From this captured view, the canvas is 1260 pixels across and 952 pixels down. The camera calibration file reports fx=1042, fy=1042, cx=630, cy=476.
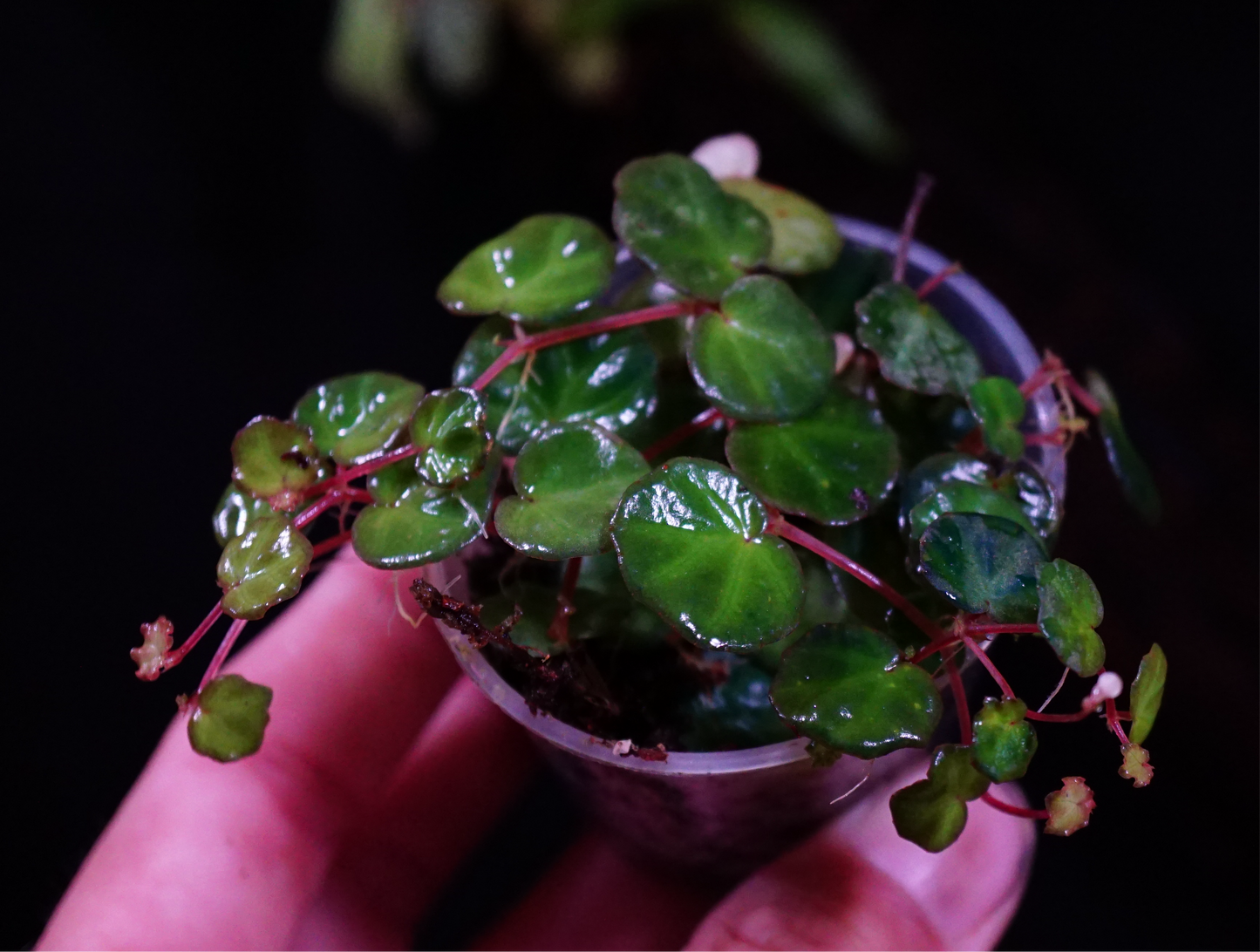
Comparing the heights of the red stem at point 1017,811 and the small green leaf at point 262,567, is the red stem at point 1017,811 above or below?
below

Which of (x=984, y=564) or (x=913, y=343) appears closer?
(x=984, y=564)

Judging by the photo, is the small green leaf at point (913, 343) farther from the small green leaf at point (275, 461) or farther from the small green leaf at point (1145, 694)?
the small green leaf at point (275, 461)

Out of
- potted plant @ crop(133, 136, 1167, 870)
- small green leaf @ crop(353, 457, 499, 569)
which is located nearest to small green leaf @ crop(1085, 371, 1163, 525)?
potted plant @ crop(133, 136, 1167, 870)

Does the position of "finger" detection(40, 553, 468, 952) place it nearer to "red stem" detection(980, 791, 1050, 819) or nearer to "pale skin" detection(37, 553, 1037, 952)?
"pale skin" detection(37, 553, 1037, 952)

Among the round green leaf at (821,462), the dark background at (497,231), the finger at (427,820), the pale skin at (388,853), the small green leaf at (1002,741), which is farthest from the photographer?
the dark background at (497,231)

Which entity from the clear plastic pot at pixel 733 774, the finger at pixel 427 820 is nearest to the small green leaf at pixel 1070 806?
the clear plastic pot at pixel 733 774

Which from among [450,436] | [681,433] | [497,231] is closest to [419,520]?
[450,436]

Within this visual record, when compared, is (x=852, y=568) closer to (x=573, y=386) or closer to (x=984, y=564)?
(x=984, y=564)
